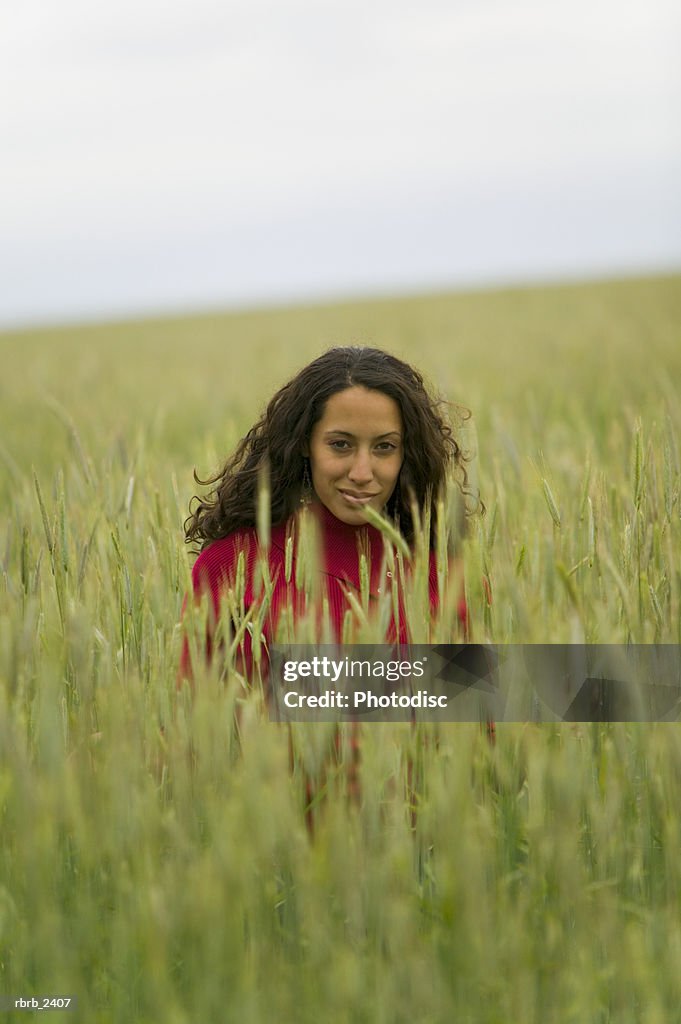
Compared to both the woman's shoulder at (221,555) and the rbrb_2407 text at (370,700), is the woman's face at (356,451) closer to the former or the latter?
the woman's shoulder at (221,555)

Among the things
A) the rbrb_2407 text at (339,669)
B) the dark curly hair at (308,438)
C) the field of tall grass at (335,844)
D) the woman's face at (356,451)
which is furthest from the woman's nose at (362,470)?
the rbrb_2407 text at (339,669)

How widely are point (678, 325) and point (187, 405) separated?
342 centimetres

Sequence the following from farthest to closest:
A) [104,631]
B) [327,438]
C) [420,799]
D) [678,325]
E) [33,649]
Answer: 1. [678,325]
2. [327,438]
3. [104,631]
4. [33,649]
5. [420,799]

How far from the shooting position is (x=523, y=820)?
3.40 ft

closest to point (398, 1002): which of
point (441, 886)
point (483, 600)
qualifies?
point (441, 886)

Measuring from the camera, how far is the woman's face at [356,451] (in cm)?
144

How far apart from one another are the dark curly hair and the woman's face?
0.08ft

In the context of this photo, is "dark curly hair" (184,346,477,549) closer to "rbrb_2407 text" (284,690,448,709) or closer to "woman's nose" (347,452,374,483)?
"woman's nose" (347,452,374,483)

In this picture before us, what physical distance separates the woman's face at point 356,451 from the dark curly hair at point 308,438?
0.08 feet

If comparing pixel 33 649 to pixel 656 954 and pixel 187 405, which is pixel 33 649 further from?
pixel 187 405

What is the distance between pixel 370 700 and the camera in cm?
101

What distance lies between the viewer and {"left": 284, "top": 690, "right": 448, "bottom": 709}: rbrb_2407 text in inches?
38.4

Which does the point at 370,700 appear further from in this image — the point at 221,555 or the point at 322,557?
the point at 221,555

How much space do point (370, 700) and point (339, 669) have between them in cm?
6
